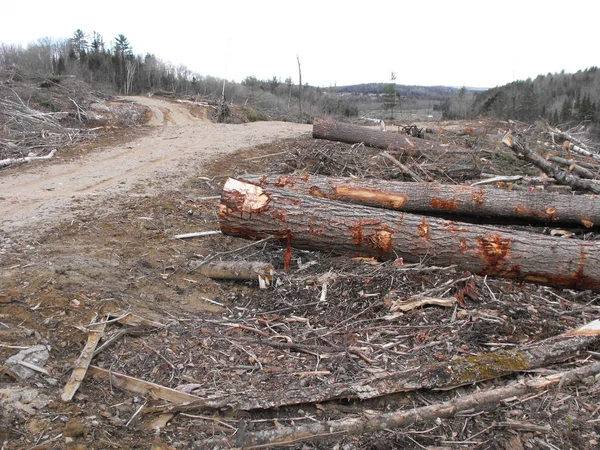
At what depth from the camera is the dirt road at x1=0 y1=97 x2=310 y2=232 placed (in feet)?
19.7

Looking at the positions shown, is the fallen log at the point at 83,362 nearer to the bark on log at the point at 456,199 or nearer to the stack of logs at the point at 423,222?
the stack of logs at the point at 423,222

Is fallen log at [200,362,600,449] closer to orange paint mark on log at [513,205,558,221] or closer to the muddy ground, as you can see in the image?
the muddy ground

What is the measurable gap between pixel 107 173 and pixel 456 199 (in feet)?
20.8

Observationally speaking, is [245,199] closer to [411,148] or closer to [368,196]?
[368,196]

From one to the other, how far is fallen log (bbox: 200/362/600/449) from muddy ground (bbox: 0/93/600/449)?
1.7 inches

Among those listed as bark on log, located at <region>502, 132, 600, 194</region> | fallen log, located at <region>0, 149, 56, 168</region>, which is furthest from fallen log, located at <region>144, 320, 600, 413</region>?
fallen log, located at <region>0, 149, 56, 168</region>

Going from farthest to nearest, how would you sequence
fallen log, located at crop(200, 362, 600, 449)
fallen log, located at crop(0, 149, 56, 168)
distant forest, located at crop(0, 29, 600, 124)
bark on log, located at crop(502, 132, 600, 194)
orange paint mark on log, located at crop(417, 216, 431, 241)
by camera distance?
distant forest, located at crop(0, 29, 600, 124) → fallen log, located at crop(0, 149, 56, 168) → bark on log, located at crop(502, 132, 600, 194) → orange paint mark on log, located at crop(417, 216, 431, 241) → fallen log, located at crop(200, 362, 600, 449)

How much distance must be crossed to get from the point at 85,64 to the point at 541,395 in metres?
47.5

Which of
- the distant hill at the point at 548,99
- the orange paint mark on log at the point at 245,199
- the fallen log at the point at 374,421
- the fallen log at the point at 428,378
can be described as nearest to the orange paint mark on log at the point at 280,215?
the orange paint mark on log at the point at 245,199

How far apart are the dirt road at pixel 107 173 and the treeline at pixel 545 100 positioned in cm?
2541

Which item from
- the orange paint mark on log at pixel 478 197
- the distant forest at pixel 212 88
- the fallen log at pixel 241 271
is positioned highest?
the distant forest at pixel 212 88

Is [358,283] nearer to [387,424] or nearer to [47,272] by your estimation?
[387,424]

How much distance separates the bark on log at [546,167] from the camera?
7.04 meters

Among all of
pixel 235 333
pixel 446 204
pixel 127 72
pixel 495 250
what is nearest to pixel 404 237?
pixel 495 250
